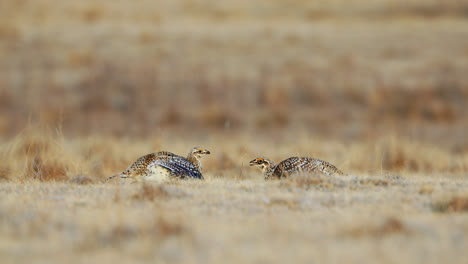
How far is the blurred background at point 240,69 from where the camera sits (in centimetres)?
2323

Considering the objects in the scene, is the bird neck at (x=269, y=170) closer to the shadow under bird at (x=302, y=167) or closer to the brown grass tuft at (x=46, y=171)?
the shadow under bird at (x=302, y=167)

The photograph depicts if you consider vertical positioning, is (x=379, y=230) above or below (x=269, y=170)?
below

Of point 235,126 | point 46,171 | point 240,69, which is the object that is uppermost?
point 240,69

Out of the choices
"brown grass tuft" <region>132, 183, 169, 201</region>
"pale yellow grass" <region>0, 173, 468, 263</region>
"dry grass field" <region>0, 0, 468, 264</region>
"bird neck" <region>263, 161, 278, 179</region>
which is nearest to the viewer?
"pale yellow grass" <region>0, 173, 468, 263</region>

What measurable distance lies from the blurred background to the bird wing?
8.06 meters

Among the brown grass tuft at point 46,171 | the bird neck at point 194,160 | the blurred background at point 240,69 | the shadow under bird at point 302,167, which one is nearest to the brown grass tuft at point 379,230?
the shadow under bird at point 302,167

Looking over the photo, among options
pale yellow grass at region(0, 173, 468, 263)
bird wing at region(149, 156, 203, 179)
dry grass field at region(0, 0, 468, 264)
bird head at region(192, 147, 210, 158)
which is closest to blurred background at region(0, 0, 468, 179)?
dry grass field at region(0, 0, 468, 264)

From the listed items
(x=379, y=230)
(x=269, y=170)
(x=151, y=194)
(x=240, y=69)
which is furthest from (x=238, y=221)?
(x=240, y=69)

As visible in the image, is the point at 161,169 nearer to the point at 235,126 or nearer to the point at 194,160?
the point at 194,160

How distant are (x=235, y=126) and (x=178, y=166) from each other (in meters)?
12.8

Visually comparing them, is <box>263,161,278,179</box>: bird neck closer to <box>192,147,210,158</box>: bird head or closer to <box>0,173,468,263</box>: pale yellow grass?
<box>192,147,210,158</box>: bird head

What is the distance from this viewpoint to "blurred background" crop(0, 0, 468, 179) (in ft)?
76.2

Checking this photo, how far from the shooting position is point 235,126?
76.9ft

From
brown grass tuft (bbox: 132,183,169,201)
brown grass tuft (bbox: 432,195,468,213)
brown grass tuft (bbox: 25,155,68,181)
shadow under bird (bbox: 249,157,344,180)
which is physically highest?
brown grass tuft (bbox: 25,155,68,181)
